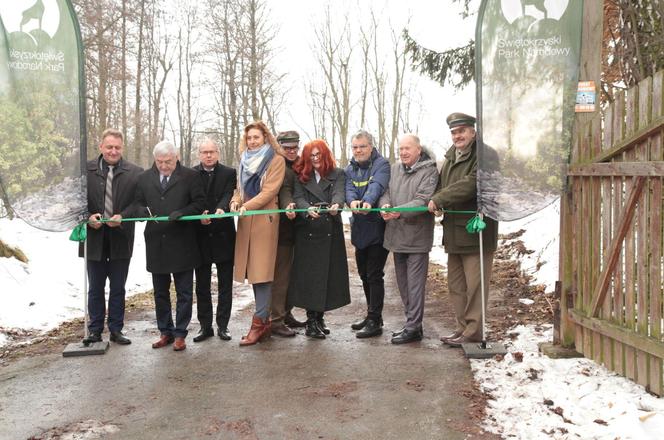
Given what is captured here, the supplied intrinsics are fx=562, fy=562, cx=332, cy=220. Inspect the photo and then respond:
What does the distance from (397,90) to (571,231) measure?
31.4m

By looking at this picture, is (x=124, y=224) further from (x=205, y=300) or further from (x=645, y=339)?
(x=645, y=339)

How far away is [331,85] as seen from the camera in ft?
111

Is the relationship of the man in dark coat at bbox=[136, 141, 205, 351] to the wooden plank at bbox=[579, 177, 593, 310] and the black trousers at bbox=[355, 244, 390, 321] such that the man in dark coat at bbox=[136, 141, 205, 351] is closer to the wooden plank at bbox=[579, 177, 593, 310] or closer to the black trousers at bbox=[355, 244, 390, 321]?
the black trousers at bbox=[355, 244, 390, 321]

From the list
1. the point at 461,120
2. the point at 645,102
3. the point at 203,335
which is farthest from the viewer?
the point at 203,335

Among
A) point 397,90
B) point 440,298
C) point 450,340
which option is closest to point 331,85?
point 397,90

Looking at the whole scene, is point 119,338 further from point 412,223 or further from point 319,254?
point 412,223

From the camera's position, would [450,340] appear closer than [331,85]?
Yes

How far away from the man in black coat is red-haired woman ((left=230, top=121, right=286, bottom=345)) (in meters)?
0.19

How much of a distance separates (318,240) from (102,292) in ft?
7.64

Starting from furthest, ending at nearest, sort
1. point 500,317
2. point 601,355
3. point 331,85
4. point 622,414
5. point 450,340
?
1. point 331,85
2. point 500,317
3. point 450,340
4. point 601,355
5. point 622,414

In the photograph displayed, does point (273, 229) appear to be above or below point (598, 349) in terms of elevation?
above

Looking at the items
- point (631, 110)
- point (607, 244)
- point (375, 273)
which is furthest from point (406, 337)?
point (631, 110)

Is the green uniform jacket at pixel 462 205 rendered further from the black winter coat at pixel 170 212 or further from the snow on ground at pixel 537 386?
the black winter coat at pixel 170 212

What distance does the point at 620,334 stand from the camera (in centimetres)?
401
